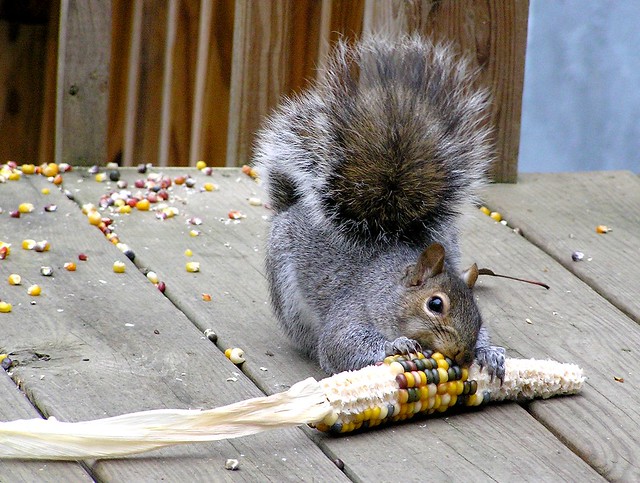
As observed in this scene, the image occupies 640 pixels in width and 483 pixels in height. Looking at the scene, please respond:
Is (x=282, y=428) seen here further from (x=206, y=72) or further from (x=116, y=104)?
(x=116, y=104)

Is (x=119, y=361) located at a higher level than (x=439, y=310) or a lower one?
lower

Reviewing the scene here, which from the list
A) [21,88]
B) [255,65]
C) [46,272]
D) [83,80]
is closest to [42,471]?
[46,272]

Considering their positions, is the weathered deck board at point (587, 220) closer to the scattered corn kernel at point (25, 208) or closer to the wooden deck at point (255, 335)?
the wooden deck at point (255, 335)

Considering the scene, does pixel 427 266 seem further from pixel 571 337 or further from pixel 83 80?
pixel 83 80

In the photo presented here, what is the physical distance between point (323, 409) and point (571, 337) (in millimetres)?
714

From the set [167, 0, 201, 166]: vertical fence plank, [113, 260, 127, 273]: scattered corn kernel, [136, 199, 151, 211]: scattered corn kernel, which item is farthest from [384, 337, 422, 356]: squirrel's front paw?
[167, 0, 201, 166]: vertical fence plank

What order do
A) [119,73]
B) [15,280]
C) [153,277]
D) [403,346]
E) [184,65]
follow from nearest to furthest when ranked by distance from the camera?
1. [403,346]
2. [15,280]
3. [153,277]
4. [184,65]
5. [119,73]

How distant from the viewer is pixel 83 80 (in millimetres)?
2904

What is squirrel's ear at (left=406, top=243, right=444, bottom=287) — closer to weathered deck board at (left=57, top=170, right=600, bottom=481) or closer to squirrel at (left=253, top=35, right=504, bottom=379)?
squirrel at (left=253, top=35, right=504, bottom=379)

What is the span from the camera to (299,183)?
2068 mm

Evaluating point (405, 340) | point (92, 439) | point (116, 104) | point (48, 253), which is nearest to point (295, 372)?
point (405, 340)

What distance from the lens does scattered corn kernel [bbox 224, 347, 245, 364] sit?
192 cm

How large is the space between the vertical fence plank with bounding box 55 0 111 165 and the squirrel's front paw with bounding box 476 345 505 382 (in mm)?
1501

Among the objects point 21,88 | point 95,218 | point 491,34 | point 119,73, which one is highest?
point 491,34
